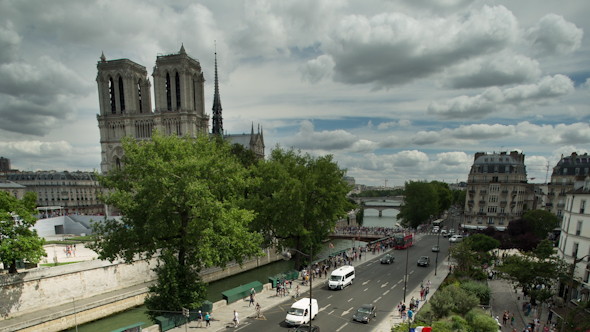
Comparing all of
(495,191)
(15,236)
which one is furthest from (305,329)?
(495,191)

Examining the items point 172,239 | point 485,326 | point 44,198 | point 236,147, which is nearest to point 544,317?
point 485,326

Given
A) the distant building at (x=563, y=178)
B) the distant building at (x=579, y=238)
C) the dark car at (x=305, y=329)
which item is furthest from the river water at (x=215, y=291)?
the distant building at (x=563, y=178)

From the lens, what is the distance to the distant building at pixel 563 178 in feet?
183

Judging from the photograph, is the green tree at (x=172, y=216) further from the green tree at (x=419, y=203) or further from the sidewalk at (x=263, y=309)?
the green tree at (x=419, y=203)

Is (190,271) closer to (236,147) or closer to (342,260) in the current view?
(342,260)

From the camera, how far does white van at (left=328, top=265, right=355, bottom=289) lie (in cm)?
2986

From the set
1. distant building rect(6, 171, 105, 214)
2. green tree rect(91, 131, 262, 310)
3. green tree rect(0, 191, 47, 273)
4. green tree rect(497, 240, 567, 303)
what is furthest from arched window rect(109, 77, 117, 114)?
green tree rect(497, 240, 567, 303)

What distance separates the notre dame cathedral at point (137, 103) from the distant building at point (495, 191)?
68.0 meters

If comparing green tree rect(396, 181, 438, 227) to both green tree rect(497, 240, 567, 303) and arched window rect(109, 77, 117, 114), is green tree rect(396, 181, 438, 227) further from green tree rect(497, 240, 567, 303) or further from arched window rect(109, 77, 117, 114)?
arched window rect(109, 77, 117, 114)

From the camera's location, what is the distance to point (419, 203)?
69750 millimetres

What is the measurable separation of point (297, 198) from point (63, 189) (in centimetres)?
9366

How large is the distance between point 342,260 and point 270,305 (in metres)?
17.3

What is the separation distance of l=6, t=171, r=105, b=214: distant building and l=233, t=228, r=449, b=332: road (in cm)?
8564

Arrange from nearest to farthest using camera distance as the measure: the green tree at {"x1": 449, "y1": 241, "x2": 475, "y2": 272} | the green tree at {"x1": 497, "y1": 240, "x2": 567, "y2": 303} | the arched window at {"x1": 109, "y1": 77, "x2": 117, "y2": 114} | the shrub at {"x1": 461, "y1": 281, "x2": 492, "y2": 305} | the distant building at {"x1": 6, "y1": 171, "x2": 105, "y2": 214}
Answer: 1. the shrub at {"x1": 461, "y1": 281, "x2": 492, "y2": 305}
2. the green tree at {"x1": 497, "y1": 240, "x2": 567, "y2": 303}
3. the green tree at {"x1": 449, "y1": 241, "x2": 475, "y2": 272}
4. the arched window at {"x1": 109, "y1": 77, "x2": 117, "y2": 114}
5. the distant building at {"x1": 6, "y1": 171, "x2": 105, "y2": 214}
